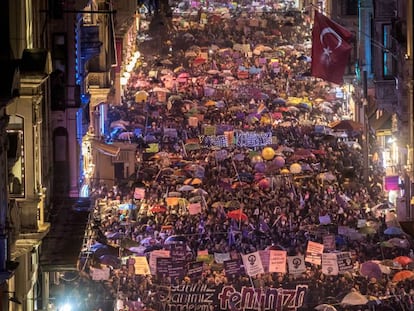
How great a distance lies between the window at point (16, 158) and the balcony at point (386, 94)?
69.2 ft

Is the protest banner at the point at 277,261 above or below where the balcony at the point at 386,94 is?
below

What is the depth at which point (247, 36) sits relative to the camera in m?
85.6

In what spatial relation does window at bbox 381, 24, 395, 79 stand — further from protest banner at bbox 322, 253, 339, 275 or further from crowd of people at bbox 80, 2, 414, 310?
protest banner at bbox 322, 253, 339, 275

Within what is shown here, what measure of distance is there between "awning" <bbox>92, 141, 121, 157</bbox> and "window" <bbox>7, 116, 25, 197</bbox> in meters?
22.6

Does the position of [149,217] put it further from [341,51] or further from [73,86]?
[341,51]

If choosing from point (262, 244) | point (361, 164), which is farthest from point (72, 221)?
point (361, 164)

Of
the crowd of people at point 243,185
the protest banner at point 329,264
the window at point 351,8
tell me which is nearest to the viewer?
the protest banner at point 329,264

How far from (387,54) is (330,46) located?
940cm

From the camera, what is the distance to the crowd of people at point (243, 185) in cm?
3372

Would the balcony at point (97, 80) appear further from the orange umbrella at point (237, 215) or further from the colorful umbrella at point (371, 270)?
the colorful umbrella at point (371, 270)

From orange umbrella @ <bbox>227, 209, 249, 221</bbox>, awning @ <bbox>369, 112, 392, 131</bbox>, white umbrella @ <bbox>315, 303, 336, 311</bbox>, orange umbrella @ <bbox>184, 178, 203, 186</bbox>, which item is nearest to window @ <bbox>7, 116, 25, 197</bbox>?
white umbrella @ <bbox>315, 303, 336, 311</bbox>

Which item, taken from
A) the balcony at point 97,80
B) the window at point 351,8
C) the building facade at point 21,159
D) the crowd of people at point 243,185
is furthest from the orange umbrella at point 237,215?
the window at point 351,8

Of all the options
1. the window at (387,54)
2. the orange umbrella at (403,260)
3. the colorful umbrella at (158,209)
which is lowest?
the orange umbrella at (403,260)

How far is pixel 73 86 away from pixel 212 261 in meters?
6.35
